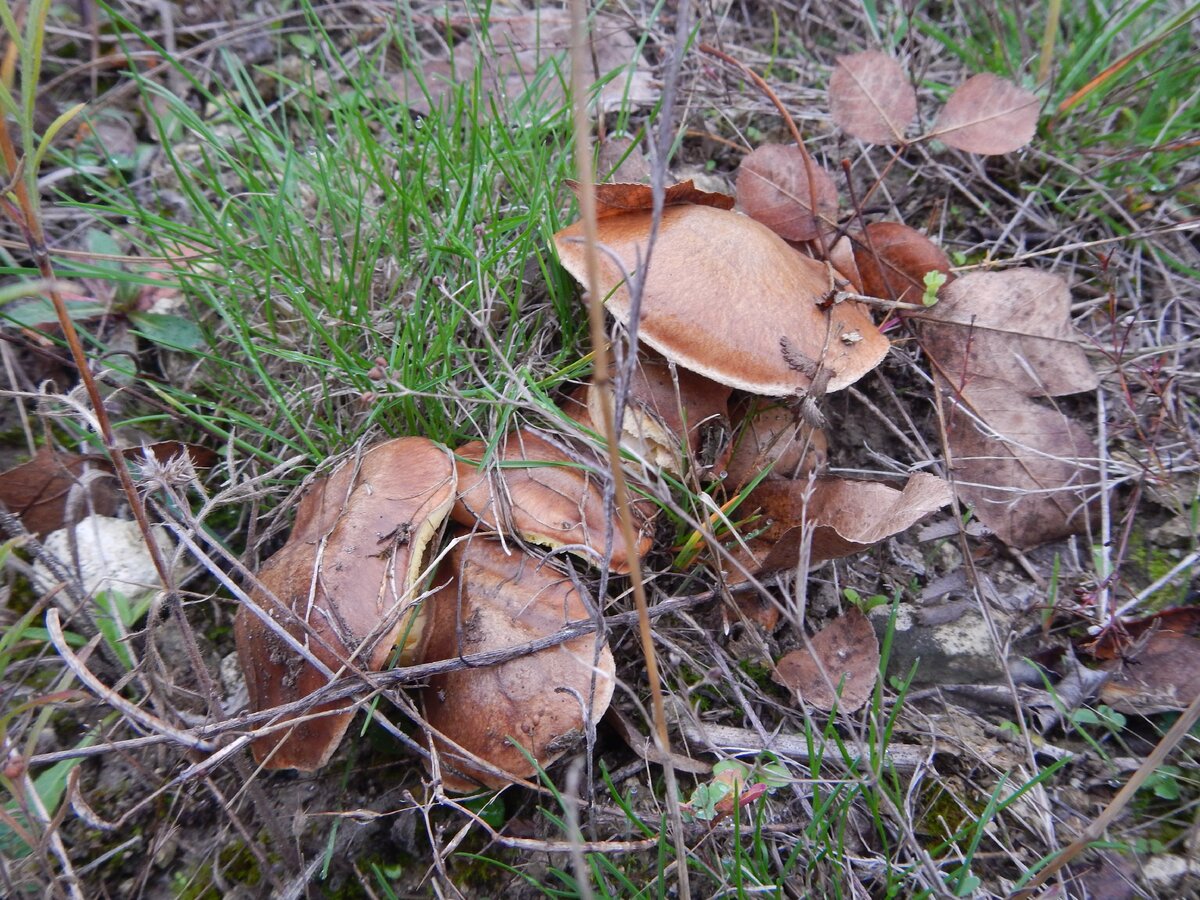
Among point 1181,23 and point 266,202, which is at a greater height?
point 1181,23

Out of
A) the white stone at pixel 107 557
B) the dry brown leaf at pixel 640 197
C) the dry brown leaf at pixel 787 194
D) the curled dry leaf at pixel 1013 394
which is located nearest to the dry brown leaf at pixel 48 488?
the white stone at pixel 107 557

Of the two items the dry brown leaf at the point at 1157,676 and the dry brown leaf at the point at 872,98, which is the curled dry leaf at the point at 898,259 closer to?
the dry brown leaf at the point at 872,98

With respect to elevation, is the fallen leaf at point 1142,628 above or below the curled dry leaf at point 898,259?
below

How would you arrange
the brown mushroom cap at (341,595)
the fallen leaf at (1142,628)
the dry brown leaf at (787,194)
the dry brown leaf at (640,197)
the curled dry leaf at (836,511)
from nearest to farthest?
the brown mushroom cap at (341,595) < the curled dry leaf at (836,511) < the fallen leaf at (1142,628) < the dry brown leaf at (640,197) < the dry brown leaf at (787,194)

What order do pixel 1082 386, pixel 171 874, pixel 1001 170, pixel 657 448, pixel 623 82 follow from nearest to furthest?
1. pixel 171 874
2. pixel 657 448
3. pixel 1082 386
4. pixel 1001 170
5. pixel 623 82

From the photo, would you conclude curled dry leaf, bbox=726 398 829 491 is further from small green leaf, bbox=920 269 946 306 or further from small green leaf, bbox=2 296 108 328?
small green leaf, bbox=2 296 108 328

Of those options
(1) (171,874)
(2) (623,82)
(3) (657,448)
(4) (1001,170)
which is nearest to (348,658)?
(1) (171,874)

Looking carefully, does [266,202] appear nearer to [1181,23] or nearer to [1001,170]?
[1001,170]
